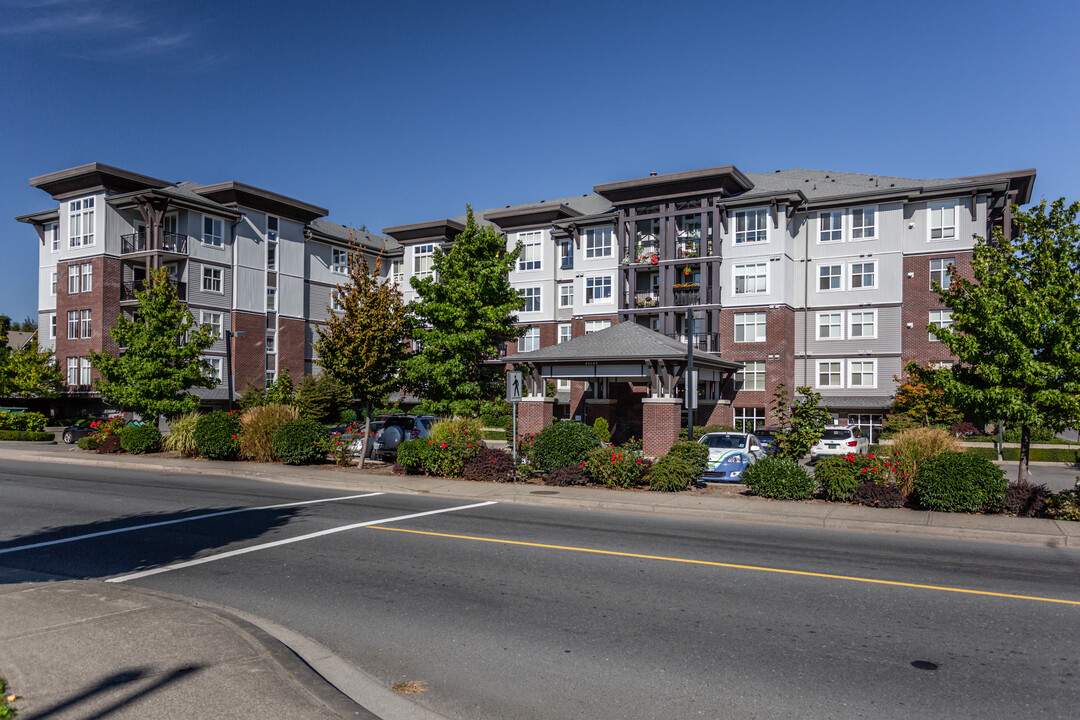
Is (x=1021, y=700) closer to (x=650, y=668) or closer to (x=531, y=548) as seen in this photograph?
(x=650, y=668)

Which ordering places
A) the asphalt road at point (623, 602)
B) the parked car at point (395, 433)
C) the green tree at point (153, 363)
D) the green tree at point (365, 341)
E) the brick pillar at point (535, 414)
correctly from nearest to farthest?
1. the asphalt road at point (623, 602)
2. the green tree at point (365, 341)
3. the parked car at point (395, 433)
4. the green tree at point (153, 363)
5. the brick pillar at point (535, 414)

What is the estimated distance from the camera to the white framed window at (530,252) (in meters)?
54.7

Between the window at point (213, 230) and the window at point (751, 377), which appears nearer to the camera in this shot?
the window at point (751, 377)

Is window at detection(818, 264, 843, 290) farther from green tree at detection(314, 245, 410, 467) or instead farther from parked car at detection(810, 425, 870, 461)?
green tree at detection(314, 245, 410, 467)

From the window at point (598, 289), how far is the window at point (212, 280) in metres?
24.8

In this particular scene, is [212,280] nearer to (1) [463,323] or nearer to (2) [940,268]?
(1) [463,323]

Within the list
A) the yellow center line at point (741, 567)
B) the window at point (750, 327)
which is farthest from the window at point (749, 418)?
the yellow center line at point (741, 567)

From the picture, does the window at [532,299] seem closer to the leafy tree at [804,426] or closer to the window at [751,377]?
the window at [751,377]

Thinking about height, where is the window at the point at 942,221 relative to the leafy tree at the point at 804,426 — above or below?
above

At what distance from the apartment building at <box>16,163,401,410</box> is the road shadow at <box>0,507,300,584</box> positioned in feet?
103

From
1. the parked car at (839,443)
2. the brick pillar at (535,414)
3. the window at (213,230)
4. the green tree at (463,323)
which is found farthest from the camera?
the window at (213,230)

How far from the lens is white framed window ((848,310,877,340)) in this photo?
144ft

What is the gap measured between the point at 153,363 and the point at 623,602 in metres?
24.8

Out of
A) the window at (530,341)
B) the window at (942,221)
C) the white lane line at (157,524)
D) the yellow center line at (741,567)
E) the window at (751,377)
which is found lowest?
the white lane line at (157,524)
